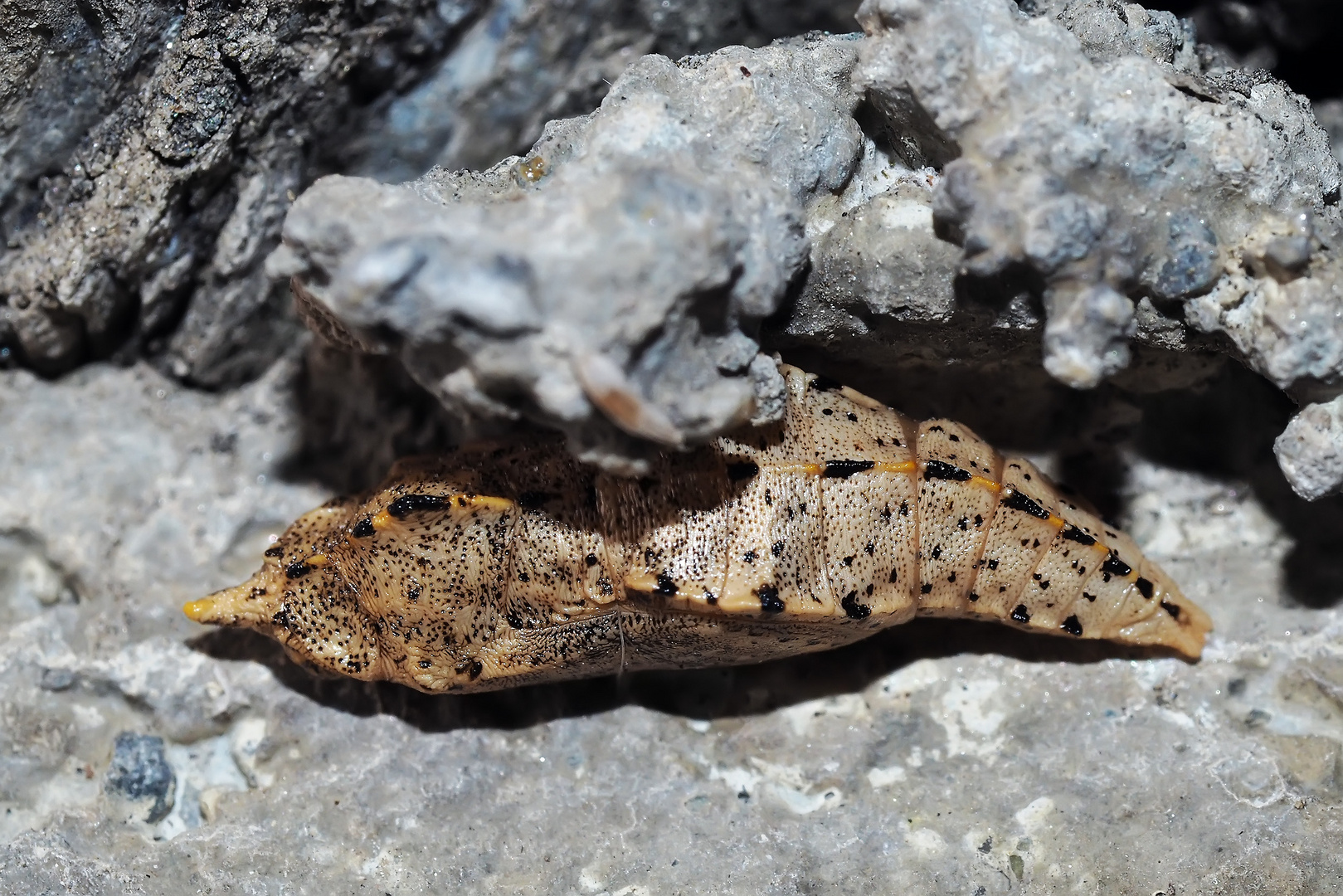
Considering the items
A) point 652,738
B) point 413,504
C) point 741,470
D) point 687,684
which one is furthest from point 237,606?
point 741,470

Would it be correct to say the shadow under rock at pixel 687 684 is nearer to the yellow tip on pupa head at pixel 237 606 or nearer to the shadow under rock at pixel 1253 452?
the yellow tip on pupa head at pixel 237 606

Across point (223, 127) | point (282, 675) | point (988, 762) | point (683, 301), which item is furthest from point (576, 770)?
point (223, 127)

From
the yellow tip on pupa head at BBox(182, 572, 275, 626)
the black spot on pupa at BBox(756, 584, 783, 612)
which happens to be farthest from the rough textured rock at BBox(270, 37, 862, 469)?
the yellow tip on pupa head at BBox(182, 572, 275, 626)

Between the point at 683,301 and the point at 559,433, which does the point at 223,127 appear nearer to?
the point at 559,433

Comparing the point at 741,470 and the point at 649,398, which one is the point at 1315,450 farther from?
the point at 649,398

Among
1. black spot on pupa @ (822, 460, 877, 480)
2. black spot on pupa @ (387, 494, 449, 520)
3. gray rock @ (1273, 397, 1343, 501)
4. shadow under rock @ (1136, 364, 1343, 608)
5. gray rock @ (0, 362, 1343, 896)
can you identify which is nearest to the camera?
gray rock @ (1273, 397, 1343, 501)

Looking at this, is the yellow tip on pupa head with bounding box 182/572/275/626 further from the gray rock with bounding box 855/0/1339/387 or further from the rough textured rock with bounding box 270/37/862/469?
the gray rock with bounding box 855/0/1339/387
